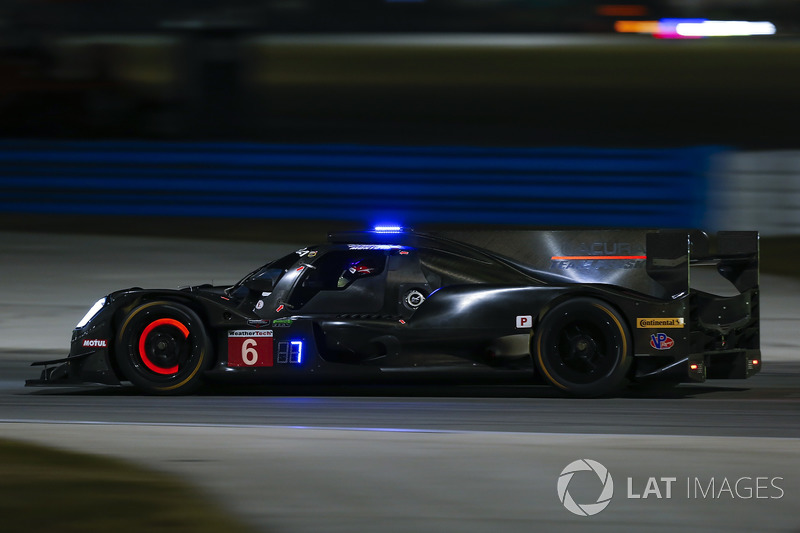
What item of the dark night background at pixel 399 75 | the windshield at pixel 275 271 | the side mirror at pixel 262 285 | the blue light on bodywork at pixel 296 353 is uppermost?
the dark night background at pixel 399 75

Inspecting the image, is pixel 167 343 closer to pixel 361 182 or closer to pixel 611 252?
pixel 611 252

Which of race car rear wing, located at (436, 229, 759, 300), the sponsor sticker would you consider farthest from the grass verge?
the sponsor sticker

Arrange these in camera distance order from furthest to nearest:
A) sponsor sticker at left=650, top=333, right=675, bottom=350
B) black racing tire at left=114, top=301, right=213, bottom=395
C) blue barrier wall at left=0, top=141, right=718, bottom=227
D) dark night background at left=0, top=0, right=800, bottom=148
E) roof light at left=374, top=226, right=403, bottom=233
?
dark night background at left=0, top=0, right=800, bottom=148
blue barrier wall at left=0, top=141, right=718, bottom=227
roof light at left=374, top=226, right=403, bottom=233
black racing tire at left=114, top=301, right=213, bottom=395
sponsor sticker at left=650, top=333, right=675, bottom=350

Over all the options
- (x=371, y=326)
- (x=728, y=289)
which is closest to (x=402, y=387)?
(x=371, y=326)

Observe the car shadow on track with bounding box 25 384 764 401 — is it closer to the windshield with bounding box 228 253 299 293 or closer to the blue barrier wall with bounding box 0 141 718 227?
the windshield with bounding box 228 253 299 293

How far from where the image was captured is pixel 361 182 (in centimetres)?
1727

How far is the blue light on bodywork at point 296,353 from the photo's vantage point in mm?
8836

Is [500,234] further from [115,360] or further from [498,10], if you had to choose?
[498,10]

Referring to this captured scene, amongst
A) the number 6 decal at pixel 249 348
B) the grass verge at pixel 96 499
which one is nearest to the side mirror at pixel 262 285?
the number 6 decal at pixel 249 348

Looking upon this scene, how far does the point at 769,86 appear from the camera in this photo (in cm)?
3438

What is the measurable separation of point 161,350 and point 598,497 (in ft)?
13.8

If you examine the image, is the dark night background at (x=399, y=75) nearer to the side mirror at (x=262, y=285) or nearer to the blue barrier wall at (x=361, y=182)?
the blue barrier wall at (x=361, y=182)

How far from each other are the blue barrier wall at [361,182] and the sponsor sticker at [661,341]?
23.8ft

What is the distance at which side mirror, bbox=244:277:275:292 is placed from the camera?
9013 millimetres
